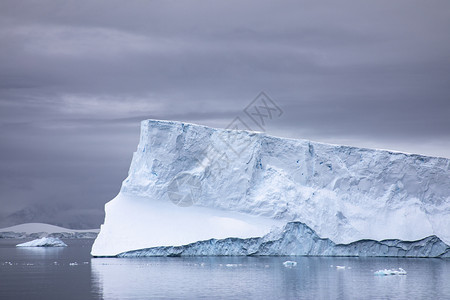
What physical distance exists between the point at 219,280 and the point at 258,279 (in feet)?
4.28

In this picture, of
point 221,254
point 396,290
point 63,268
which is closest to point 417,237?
point 221,254

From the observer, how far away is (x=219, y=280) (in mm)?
20891

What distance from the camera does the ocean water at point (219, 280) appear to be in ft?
59.0

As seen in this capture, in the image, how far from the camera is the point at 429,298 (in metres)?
17.8

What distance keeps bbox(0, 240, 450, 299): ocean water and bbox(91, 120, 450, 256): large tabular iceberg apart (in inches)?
59.3

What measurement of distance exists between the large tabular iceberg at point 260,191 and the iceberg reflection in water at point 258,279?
1473mm

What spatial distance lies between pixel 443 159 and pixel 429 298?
16.1m

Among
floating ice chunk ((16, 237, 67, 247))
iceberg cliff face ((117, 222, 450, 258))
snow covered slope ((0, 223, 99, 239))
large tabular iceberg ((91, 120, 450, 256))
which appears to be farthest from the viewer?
snow covered slope ((0, 223, 99, 239))

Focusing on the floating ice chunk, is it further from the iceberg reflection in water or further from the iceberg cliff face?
the iceberg cliff face

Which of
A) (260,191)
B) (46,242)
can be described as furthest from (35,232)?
(260,191)

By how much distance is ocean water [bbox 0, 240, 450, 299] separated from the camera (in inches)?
708

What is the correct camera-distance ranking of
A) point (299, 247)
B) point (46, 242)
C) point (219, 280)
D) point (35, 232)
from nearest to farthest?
point (219, 280) < point (299, 247) < point (46, 242) < point (35, 232)

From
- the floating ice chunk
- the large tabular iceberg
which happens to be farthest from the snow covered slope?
the large tabular iceberg

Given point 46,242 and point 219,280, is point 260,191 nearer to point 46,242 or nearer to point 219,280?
point 219,280
